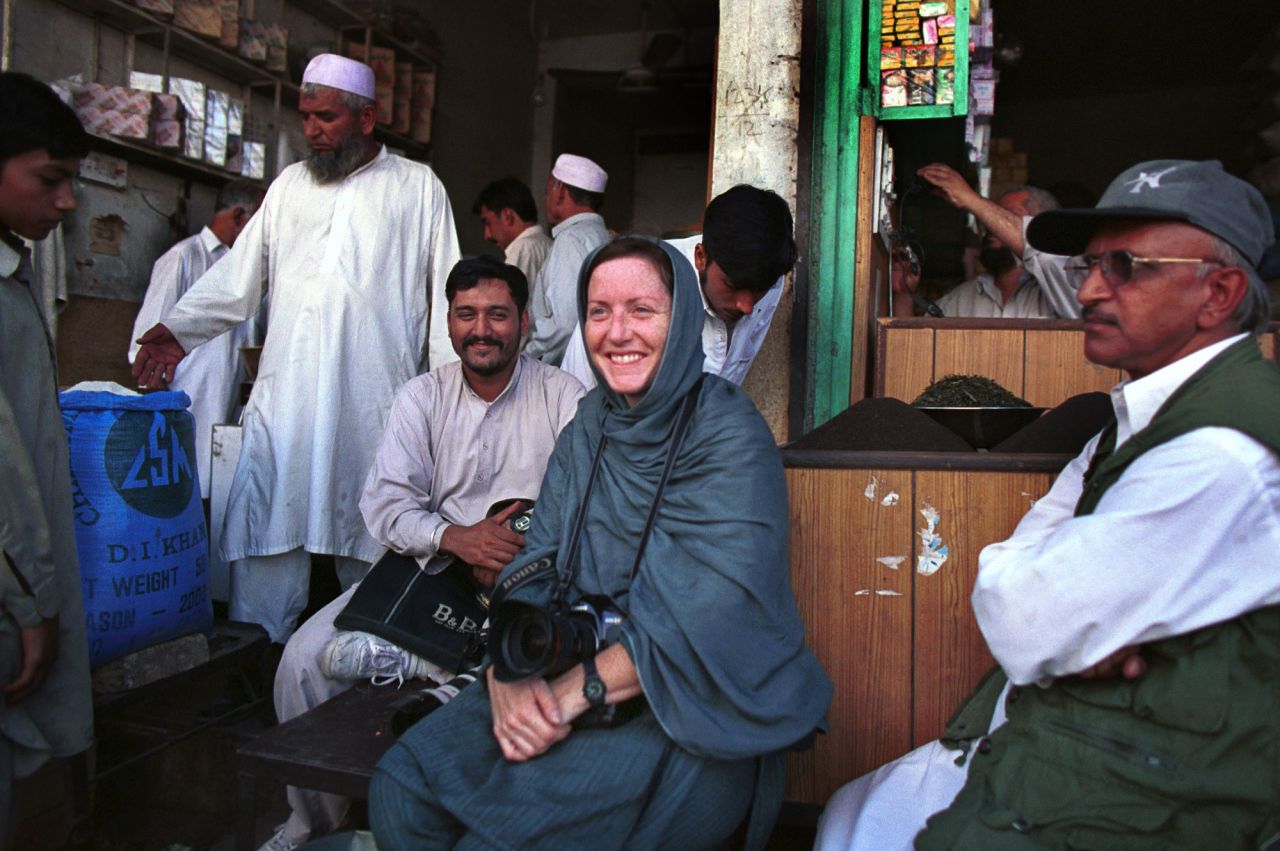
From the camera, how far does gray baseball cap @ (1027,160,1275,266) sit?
1.61 metres

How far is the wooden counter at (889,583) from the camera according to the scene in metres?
2.08

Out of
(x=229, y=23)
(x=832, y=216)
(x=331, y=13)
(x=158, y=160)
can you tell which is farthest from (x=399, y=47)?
(x=832, y=216)

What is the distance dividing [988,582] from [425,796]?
3.51ft

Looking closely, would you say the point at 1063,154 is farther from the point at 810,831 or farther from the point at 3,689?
the point at 3,689

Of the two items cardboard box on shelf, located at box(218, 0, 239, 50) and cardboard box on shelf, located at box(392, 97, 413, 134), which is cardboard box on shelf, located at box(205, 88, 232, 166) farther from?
cardboard box on shelf, located at box(392, 97, 413, 134)

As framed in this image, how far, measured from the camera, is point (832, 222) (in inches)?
143

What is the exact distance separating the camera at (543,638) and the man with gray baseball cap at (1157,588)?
2.15 feet

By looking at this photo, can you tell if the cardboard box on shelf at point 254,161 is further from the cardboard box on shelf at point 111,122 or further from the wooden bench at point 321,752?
the wooden bench at point 321,752

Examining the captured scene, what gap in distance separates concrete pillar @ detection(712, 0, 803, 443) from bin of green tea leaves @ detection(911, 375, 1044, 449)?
110 centimetres

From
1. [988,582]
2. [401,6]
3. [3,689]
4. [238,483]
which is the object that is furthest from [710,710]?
[401,6]

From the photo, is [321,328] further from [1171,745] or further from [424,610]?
[1171,745]

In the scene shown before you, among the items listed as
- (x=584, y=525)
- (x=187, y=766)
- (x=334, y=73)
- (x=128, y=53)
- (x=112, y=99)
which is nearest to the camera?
(x=584, y=525)

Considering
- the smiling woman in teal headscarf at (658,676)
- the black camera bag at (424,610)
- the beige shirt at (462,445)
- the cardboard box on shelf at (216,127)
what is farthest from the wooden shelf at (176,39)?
the smiling woman in teal headscarf at (658,676)

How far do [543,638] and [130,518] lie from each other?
1.67 metres
